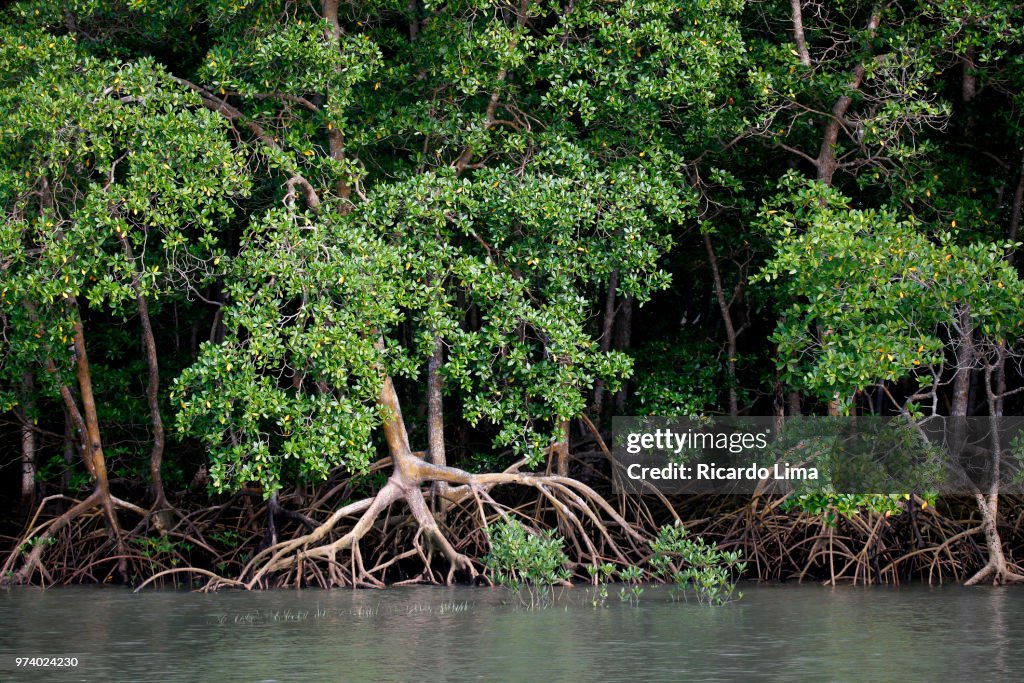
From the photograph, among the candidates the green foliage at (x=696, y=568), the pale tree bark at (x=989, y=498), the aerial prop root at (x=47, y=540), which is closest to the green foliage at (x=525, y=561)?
the green foliage at (x=696, y=568)

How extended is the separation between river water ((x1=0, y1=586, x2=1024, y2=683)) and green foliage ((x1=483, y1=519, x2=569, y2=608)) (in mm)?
231

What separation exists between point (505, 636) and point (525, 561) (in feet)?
6.66

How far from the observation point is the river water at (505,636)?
9727mm

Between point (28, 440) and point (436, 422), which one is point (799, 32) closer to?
point (436, 422)

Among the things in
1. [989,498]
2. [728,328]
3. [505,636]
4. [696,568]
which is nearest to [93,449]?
[505,636]

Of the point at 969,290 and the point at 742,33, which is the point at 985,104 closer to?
the point at 742,33

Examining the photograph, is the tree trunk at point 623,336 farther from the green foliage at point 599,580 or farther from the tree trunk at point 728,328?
the green foliage at point 599,580

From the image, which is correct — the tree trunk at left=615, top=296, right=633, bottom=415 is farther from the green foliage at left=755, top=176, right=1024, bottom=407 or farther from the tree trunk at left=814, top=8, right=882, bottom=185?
the green foliage at left=755, top=176, right=1024, bottom=407

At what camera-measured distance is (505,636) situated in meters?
11.3

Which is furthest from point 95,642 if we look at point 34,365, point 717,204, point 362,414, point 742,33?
point 742,33

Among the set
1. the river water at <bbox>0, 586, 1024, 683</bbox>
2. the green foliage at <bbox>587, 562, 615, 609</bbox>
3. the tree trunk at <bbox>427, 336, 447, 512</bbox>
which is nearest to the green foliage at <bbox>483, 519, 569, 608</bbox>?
the river water at <bbox>0, 586, 1024, 683</bbox>

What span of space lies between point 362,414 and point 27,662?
407cm

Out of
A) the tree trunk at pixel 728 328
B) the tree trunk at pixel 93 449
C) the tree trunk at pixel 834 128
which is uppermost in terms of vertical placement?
the tree trunk at pixel 834 128

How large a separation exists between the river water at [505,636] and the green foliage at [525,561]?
0.76 ft
